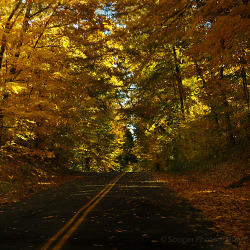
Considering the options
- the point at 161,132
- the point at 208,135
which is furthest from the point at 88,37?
the point at 161,132

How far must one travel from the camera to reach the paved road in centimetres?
548

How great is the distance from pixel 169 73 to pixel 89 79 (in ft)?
25.8

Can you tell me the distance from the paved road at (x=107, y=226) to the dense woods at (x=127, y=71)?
487 cm

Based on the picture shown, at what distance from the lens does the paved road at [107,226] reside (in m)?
5.48

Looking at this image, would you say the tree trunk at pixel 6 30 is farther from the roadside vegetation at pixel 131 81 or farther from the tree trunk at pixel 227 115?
the tree trunk at pixel 227 115

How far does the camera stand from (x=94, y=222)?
7.33 meters

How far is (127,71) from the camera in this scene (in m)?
24.7

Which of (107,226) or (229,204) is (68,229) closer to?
(107,226)

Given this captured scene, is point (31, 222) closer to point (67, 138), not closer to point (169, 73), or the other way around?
point (67, 138)

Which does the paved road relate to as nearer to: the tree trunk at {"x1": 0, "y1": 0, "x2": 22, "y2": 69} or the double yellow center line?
the double yellow center line

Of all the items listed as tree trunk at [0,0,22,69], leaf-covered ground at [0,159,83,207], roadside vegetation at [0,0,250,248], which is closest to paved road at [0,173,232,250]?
roadside vegetation at [0,0,250,248]

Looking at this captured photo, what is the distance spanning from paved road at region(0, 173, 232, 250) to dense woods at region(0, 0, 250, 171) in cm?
487

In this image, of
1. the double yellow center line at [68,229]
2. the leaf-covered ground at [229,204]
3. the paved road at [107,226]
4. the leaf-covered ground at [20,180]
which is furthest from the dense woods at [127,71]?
the double yellow center line at [68,229]

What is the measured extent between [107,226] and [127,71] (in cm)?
1917
